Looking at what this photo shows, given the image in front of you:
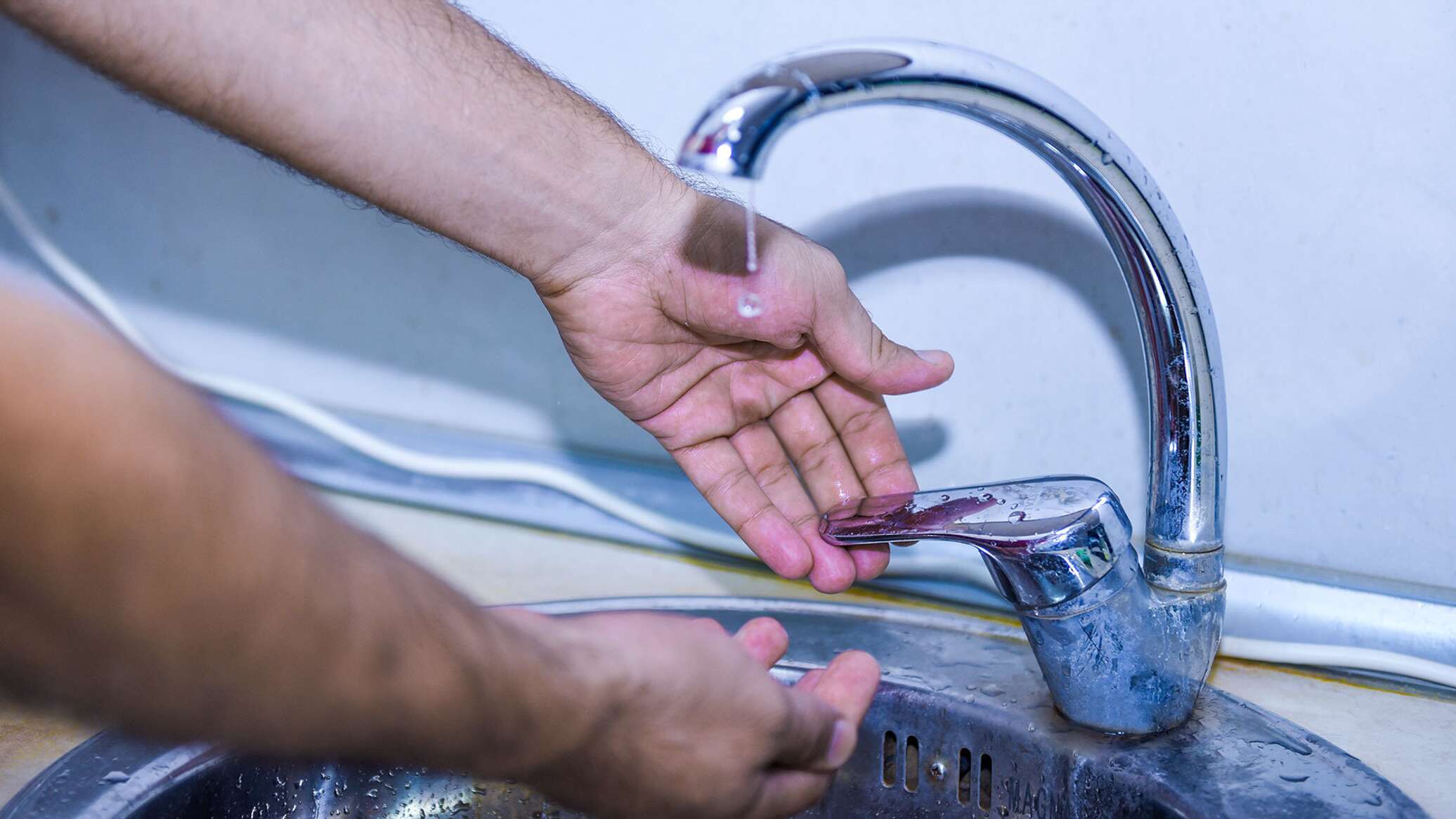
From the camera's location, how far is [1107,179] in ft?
1.35

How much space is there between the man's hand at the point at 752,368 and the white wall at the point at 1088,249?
0.07m

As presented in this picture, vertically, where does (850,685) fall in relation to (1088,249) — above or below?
below

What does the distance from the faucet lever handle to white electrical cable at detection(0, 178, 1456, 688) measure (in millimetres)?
156

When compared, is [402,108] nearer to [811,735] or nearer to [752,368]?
[752,368]

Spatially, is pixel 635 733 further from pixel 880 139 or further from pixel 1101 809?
pixel 880 139

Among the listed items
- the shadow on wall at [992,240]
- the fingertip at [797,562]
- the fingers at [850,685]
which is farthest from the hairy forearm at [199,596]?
the shadow on wall at [992,240]

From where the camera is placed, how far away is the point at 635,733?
38 cm

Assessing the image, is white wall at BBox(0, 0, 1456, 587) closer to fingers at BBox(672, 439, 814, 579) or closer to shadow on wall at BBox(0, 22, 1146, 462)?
shadow on wall at BBox(0, 22, 1146, 462)

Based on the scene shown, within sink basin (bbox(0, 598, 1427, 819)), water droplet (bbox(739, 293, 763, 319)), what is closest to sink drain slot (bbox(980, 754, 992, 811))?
sink basin (bbox(0, 598, 1427, 819))

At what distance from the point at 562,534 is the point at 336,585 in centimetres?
46

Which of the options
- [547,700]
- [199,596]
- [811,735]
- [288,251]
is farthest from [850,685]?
[288,251]

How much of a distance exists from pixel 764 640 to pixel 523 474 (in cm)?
29

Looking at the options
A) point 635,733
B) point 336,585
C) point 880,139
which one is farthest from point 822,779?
point 880,139

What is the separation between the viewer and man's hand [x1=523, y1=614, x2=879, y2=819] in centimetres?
37
